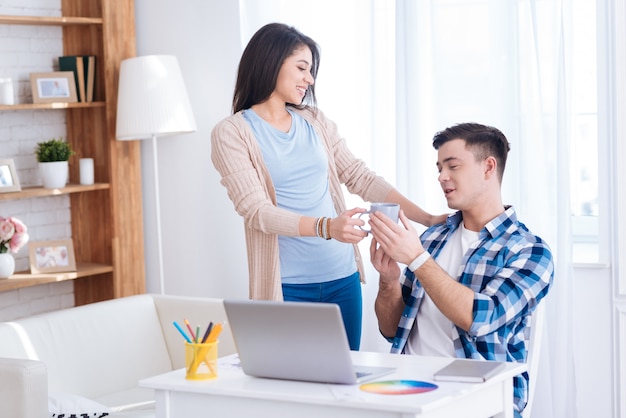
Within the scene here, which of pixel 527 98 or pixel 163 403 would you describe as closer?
pixel 163 403

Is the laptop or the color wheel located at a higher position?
the laptop

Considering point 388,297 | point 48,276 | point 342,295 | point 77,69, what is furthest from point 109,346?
point 77,69

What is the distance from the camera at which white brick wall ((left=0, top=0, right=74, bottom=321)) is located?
4492 millimetres

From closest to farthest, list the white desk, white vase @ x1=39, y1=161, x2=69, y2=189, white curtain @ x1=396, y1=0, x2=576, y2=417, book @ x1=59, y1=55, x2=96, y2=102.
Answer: the white desk, white curtain @ x1=396, y1=0, x2=576, y2=417, white vase @ x1=39, y1=161, x2=69, y2=189, book @ x1=59, y1=55, x2=96, y2=102

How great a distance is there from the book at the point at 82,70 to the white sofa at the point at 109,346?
133 cm

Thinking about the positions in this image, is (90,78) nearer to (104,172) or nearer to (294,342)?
(104,172)

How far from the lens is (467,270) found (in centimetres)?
249

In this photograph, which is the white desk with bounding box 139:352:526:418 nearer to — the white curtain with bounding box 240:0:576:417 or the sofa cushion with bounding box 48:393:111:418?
the sofa cushion with bounding box 48:393:111:418

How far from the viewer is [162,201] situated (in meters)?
4.73

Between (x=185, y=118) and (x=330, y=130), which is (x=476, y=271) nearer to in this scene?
(x=330, y=130)

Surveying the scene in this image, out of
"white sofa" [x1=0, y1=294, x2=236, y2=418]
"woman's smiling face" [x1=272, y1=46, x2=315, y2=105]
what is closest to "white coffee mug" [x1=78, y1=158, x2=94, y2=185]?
"white sofa" [x1=0, y1=294, x2=236, y2=418]

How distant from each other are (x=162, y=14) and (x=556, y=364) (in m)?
2.49

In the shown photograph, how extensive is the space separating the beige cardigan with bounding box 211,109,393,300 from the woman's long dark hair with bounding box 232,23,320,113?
98mm

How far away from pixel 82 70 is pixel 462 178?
2.59 meters
